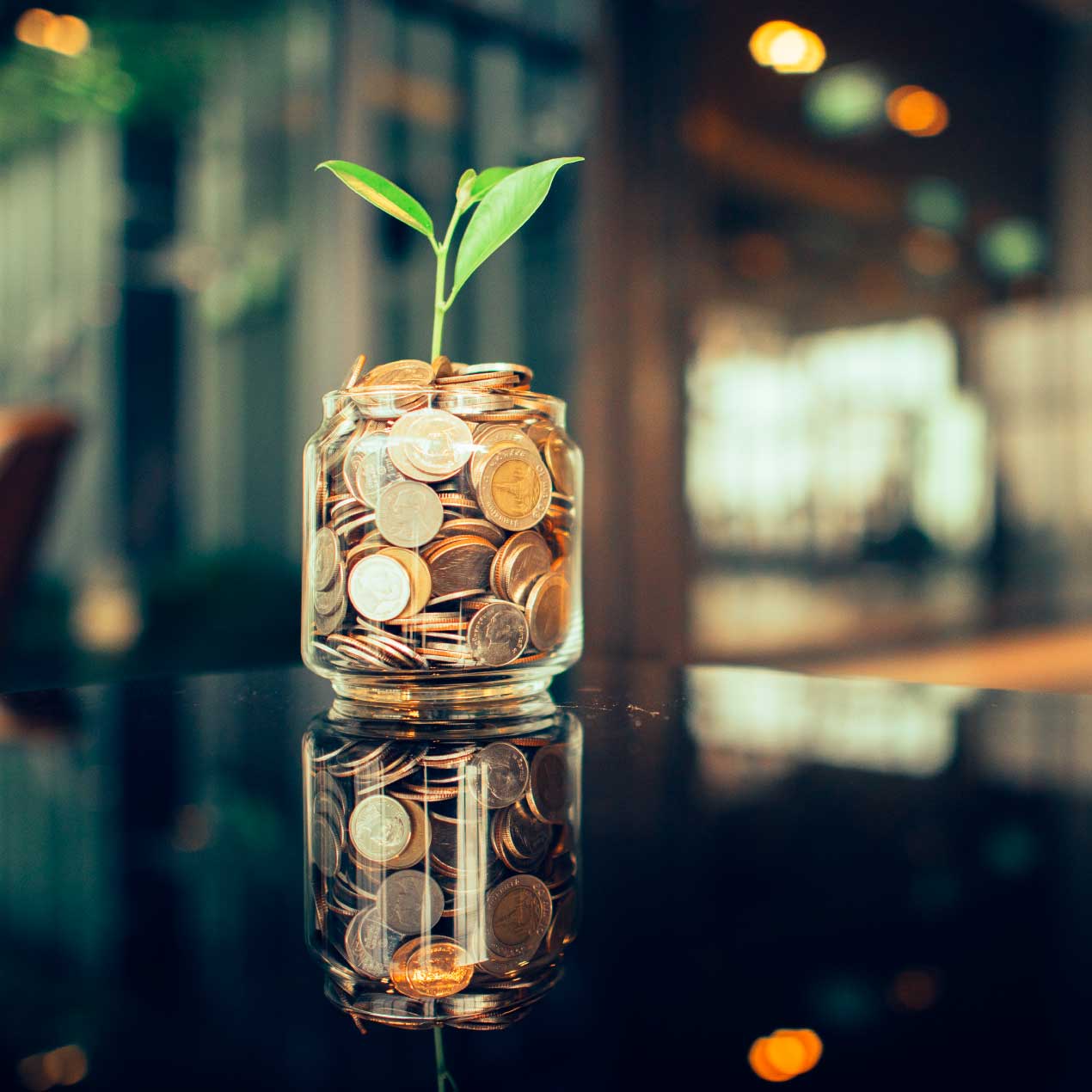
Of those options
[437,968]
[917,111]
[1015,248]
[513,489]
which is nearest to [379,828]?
[437,968]

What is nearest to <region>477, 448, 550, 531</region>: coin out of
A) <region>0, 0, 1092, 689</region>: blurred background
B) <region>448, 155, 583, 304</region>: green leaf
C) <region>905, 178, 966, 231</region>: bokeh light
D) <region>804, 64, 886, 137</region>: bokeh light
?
<region>448, 155, 583, 304</region>: green leaf

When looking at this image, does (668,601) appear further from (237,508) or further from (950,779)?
(950,779)

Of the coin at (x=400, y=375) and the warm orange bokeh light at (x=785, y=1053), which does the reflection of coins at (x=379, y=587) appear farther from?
the warm orange bokeh light at (x=785, y=1053)

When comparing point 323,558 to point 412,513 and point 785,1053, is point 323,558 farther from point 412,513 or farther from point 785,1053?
point 785,1053

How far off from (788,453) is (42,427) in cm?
317

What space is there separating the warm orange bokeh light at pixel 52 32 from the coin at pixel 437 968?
16.0 ft

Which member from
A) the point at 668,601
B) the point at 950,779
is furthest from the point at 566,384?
the point at 950,779

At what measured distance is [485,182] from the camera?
0.67 meters

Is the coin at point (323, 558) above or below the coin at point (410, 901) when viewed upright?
above

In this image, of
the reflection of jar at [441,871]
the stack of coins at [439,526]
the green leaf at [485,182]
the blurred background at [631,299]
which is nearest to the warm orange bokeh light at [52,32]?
the blurred background at [631,299]

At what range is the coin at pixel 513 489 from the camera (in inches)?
22.4

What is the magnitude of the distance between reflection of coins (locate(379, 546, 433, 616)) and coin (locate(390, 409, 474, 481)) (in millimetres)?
41

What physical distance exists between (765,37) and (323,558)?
388 cm

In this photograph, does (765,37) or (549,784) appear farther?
(765,37)
